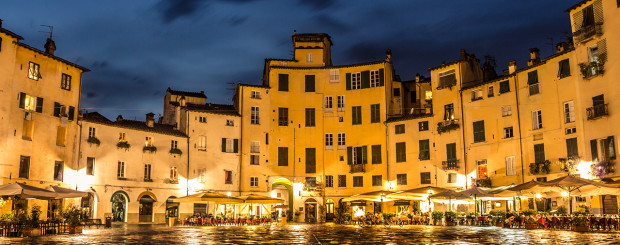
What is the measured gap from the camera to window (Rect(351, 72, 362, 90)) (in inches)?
2253

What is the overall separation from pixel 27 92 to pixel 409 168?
31.8 meters

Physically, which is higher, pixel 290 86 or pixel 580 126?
pixel 290 86

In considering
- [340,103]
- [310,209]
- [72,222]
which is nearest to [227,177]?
[310,209]

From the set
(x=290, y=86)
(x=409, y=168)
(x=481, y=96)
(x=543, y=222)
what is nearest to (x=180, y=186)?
(x=290, y=86)

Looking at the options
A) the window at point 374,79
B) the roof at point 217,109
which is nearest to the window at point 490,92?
the window at point 374,79

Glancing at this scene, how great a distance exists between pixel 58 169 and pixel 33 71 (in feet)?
23.8

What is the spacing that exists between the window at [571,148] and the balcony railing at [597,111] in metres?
2.21

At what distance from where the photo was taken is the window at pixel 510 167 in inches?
1704

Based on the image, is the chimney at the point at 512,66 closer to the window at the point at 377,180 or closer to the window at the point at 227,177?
the window at the point at 377,180

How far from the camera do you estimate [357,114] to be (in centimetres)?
5650

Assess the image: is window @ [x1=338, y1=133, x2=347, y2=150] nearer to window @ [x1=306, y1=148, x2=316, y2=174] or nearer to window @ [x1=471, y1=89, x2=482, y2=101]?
window @ [x1=306, y1=148, x2=316, y2=174]

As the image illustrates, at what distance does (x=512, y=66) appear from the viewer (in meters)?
46.0

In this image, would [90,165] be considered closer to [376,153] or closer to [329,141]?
[329,141]

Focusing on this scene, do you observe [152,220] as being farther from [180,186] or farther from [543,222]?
[543,222]
